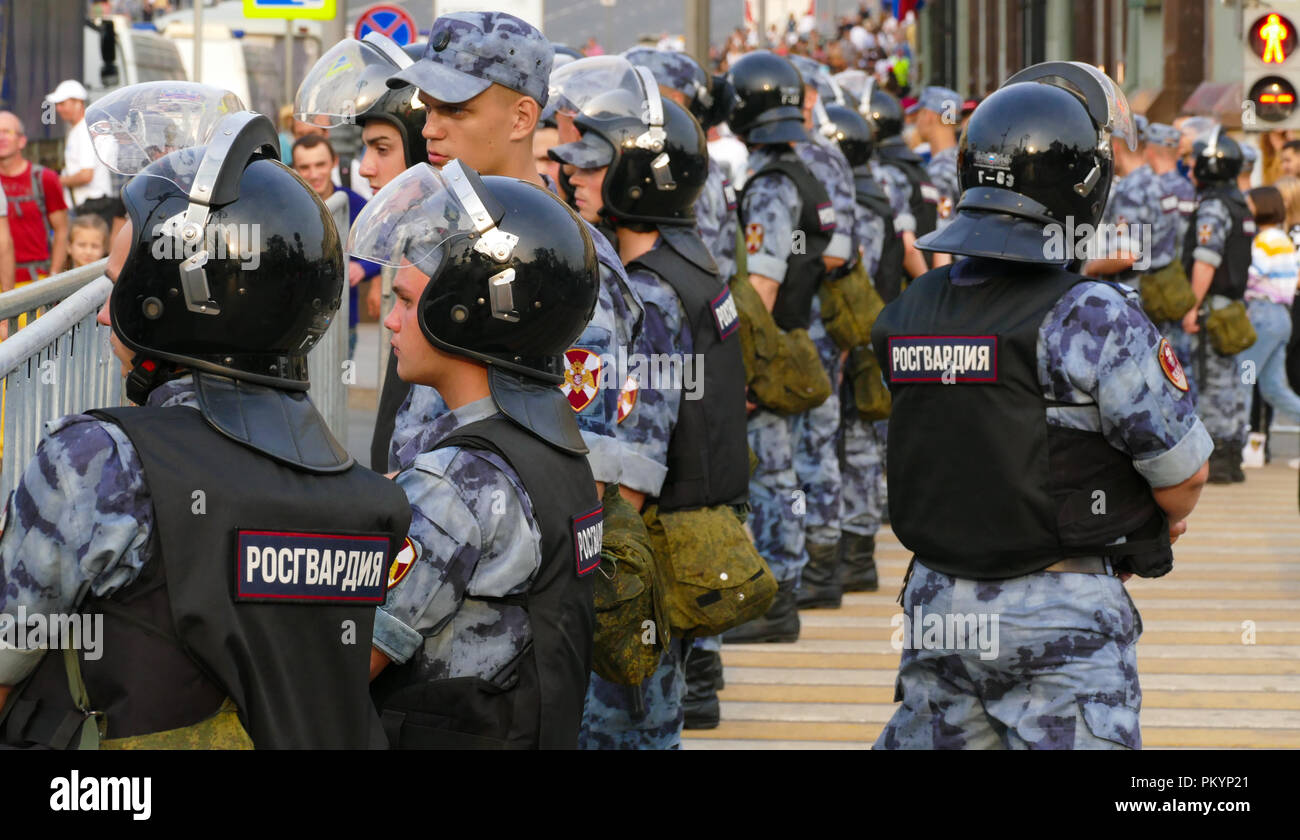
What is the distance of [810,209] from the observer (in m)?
7.66

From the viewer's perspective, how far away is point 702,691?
674 cm

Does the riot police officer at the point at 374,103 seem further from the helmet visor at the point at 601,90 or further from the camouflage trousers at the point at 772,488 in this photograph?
the camouflage trousers at the point at 772,488

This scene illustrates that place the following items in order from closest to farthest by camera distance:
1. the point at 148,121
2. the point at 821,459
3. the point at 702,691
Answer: the point at 148,121, the point at 702,691, the point at 821,459

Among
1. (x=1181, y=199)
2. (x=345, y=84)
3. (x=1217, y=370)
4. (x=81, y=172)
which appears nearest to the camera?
(x=345, y=84)

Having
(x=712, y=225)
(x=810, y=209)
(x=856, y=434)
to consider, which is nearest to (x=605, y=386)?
(x=712, y=225)

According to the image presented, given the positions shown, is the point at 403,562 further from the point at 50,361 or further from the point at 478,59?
the point at 478,59

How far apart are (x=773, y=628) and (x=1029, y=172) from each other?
4.18 m

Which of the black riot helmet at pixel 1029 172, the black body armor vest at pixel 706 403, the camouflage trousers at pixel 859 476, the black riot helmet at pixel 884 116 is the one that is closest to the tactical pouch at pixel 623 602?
the black riot helmet at pixel 1029 172

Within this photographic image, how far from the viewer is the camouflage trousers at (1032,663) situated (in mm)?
3855

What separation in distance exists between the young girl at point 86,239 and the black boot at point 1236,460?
8059 millimetres

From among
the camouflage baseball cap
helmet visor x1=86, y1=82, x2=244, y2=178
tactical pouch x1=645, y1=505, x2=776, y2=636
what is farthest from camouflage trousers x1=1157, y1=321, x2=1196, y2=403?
helmet visor x1=86, y1=82, x2=244, y2=178

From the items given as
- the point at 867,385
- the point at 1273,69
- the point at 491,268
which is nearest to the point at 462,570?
the point at 491,268

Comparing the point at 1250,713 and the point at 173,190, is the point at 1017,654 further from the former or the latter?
the point at 1250,713
